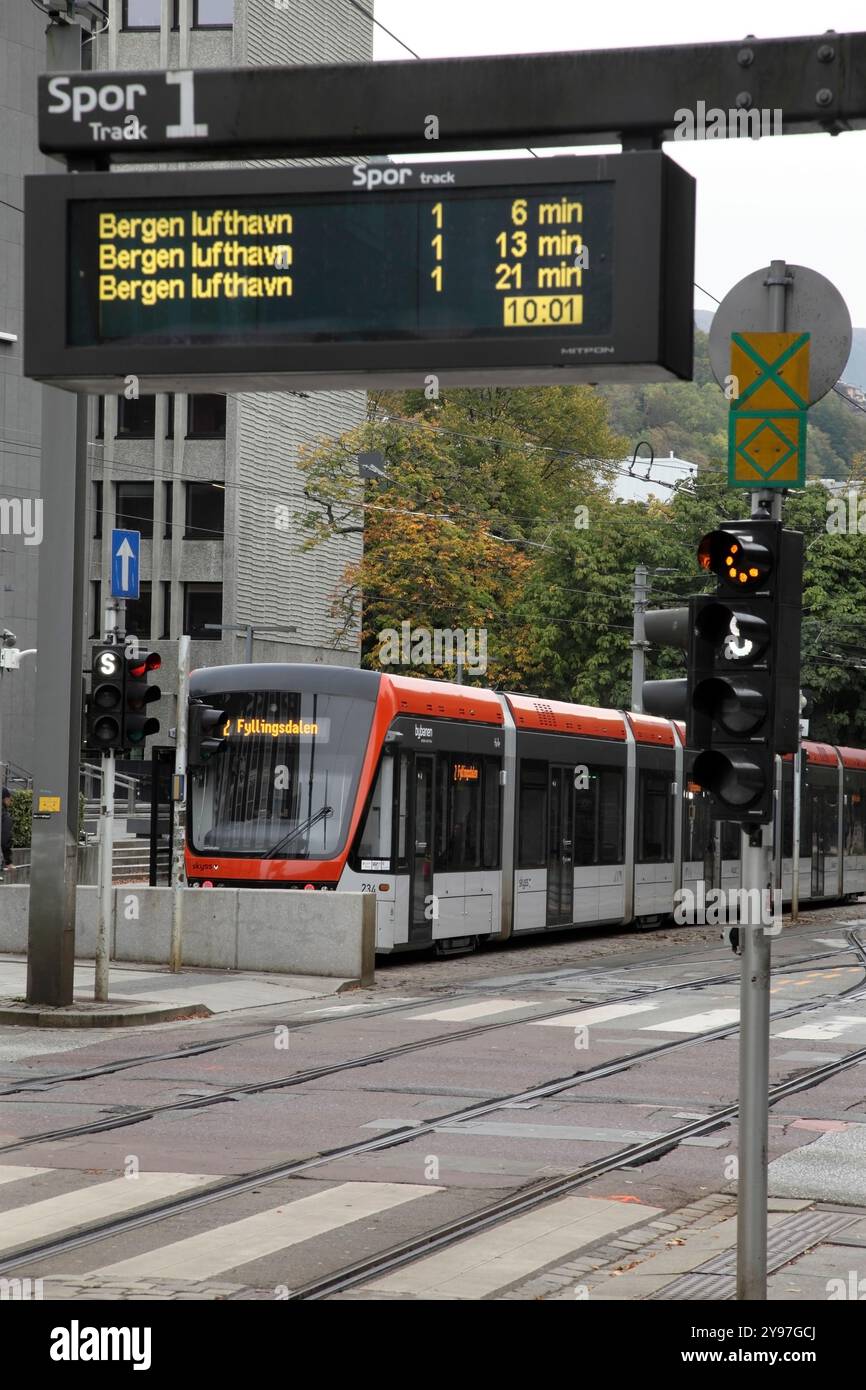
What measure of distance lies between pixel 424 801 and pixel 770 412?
17.3 meters

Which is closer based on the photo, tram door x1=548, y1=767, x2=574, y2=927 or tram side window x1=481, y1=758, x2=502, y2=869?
tram side window x1=481, y1=758, x2=502, y2=869

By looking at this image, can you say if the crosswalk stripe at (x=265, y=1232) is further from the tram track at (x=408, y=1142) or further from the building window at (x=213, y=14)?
the building window at (x=213, y=14)

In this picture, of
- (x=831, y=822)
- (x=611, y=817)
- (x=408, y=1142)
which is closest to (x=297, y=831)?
(x=611, y=817)

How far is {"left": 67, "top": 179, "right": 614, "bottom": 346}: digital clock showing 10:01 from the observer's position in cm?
745

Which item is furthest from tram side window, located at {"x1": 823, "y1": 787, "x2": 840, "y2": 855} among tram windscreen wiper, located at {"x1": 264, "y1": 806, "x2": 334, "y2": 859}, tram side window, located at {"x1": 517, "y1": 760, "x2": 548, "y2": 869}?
tram windscreen wiper, located at {"x1": 264, "y1": 806, "x2": 334, "y2": 859}

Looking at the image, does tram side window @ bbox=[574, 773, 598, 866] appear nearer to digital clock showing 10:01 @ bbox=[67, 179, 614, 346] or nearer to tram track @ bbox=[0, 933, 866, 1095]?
tram track @ bbox=[0, 933, 866, 1095]

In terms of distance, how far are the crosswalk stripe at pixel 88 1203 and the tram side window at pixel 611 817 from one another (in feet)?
68.0

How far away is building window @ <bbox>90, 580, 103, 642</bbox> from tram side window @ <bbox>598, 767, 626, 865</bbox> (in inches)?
1113

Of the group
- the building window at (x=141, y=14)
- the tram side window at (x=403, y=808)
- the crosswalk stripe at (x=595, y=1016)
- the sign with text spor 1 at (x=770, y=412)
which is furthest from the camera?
the building window at (x=141, y=14)

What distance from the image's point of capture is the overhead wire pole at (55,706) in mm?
18125

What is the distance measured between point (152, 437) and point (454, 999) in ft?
122
